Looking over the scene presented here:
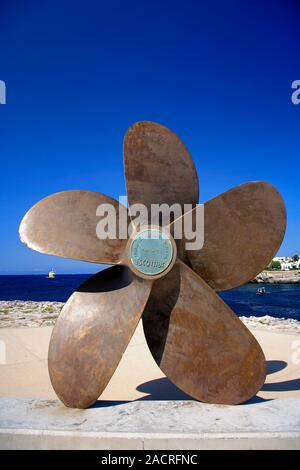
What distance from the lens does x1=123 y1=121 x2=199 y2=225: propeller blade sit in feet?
15.6

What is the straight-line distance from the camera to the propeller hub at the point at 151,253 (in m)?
4.50

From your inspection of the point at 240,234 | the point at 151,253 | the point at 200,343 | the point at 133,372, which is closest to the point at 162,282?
the point at 151,253

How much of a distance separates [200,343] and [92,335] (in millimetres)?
1395

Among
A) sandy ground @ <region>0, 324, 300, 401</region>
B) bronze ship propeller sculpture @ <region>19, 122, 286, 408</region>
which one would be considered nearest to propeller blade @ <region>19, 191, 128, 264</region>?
bronze ship propeller sculpture @ <region>19, 122, 286, 408</region>

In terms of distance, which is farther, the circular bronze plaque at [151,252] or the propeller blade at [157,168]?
the propeller blade at [157,168]

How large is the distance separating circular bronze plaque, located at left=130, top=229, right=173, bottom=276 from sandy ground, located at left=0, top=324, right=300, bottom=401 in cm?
230

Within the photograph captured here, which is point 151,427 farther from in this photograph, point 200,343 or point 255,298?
point 255,298

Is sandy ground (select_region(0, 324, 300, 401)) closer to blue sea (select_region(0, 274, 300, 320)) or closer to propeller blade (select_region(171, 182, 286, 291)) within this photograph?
propeller blade (select_region(171, 182, 286, 291))

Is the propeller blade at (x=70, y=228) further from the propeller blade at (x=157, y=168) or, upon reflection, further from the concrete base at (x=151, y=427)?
the concrete base at (x=151, y=427)

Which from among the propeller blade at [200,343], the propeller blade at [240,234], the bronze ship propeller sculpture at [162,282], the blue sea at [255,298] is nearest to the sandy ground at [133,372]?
the propeller blade at [200,343]

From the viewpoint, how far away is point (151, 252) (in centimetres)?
454
